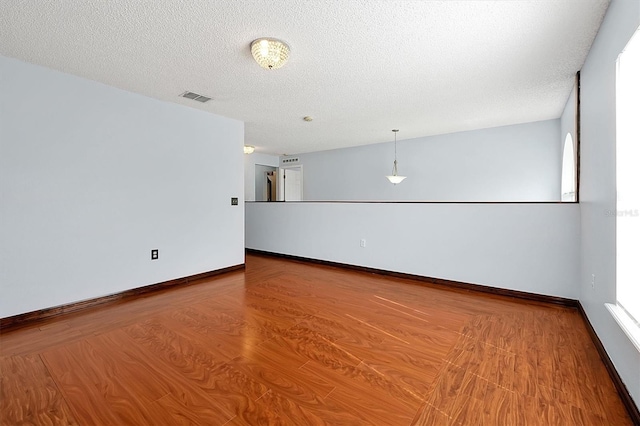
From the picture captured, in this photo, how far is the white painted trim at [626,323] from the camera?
138 centimetres

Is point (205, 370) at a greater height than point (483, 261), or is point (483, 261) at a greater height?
point (483, 261)

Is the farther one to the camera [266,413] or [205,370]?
[205,370]

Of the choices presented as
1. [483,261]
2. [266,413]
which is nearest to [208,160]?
[266,413]

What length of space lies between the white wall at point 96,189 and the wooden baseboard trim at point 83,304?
49 mm

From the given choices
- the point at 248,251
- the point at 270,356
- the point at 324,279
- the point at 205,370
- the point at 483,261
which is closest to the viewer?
the point at 205,370

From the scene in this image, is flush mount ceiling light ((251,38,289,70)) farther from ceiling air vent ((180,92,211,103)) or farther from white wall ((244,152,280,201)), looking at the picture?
white wall ((244,152,280,201))

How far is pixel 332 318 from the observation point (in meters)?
2.55

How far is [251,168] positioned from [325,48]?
17.2 ft

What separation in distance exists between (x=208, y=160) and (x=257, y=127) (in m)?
1.22

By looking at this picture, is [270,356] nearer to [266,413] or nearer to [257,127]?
[266,413]

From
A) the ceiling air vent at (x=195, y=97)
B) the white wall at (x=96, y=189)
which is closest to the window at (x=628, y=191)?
the ceiling air vent at (x=195, y=97)

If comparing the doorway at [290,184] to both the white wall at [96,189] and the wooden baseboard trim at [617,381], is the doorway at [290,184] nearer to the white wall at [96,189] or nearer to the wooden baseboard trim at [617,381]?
the white wall at [96,189]

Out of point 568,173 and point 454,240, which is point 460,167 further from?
point 454,240

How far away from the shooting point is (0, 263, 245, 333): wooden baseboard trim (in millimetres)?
2439
